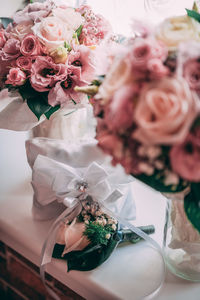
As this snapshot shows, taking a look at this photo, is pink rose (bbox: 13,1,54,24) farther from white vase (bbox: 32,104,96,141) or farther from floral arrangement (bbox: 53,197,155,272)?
floral arrangement (bbox: 53,197,155,272)

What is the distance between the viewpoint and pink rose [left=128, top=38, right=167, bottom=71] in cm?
39

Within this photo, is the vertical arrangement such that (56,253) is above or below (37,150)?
below

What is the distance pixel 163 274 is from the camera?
700mm

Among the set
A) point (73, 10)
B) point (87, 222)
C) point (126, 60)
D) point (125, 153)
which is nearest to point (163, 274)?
point (87, 222)

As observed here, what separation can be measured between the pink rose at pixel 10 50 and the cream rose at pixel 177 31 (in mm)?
426

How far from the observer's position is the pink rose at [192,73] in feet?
1.28

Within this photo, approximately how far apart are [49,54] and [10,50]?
4.3 inches

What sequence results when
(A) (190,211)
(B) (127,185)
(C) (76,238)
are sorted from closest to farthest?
(A) (190,211) < (C) (76,238) < (B) (127,185)

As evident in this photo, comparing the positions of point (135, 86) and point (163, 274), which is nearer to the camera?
point (135, 86)

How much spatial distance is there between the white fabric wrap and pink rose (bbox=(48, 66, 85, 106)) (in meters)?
0.10

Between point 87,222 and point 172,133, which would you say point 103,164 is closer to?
point 87,222

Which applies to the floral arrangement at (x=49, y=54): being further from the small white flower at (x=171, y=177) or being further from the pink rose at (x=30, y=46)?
the small white flower at (x=171, y=177)

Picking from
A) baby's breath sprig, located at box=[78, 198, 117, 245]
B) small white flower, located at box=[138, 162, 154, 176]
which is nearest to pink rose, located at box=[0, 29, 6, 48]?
baby's breath sprig, located at box=[78, 198, 117, 245]

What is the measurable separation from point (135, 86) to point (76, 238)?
17.1 inches
